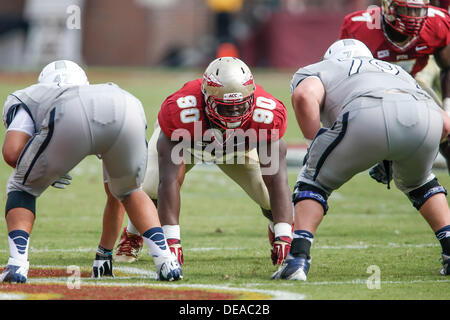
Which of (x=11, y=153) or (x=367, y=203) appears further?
(x=367, y=203)

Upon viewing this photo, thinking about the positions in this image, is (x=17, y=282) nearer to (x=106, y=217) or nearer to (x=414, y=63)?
(x=106, y=217)

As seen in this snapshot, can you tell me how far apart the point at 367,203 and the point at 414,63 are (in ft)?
6.41

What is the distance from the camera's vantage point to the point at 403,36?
688 cm

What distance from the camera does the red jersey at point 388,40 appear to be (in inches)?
274

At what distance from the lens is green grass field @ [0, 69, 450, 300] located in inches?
188

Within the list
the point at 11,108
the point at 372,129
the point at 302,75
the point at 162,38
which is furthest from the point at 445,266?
the point at 162,38

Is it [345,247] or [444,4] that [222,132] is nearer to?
[345,247]

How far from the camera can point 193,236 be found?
6949 mm

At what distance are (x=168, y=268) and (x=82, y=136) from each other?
90 cm

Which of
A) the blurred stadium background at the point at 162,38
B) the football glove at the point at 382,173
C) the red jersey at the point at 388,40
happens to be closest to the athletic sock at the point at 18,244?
the football glove at the point at 382,173

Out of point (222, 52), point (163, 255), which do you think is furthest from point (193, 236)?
point (222, 52)

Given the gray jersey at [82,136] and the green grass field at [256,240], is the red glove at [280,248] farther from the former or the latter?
the gray jersey at [82,136]

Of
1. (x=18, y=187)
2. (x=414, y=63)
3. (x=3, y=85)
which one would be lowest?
(x=3, y=85)

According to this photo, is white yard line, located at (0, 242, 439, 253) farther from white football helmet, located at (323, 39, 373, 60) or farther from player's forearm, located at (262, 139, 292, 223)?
white football helmet, located at (323, 39, 373, 60)
